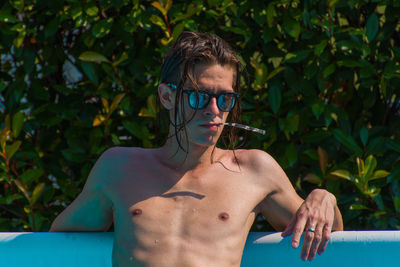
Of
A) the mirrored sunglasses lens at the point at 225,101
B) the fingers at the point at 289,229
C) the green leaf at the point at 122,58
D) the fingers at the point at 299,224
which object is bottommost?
the fingers at the point at 289,229

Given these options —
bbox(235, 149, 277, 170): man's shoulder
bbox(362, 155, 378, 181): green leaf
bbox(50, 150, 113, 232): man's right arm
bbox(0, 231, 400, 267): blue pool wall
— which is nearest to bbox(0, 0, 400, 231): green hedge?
bbox(362, 155, 378, 181): green leaf

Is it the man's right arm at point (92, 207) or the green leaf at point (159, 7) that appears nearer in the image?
the man's right arm at point (92, 207)

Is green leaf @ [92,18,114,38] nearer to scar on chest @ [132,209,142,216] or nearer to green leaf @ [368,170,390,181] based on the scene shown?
scar on chest @ [132,209,142,216]

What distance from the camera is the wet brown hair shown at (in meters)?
2.04

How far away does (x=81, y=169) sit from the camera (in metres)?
2.93

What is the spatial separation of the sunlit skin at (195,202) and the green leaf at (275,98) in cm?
51

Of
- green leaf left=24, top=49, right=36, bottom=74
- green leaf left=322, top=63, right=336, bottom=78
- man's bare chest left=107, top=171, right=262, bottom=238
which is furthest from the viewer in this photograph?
green leaf left=24, top=49, right=36, bottom=74

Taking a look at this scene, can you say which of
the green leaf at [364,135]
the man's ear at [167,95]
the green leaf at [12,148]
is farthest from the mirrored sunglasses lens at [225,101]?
the green leaf at [12,148]

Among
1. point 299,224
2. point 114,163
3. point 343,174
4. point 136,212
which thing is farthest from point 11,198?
point 343,174

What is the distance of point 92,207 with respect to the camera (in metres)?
2.20

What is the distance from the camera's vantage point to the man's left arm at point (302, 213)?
78.2 inches

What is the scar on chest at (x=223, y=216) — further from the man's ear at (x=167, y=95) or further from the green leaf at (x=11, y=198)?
the green leaf at (x=11, y=198)

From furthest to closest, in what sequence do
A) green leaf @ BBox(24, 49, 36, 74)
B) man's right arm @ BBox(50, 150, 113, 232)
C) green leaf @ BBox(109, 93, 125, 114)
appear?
1. green leaf @ BBox(24, 49, 36, 74)
2. green leaf @ BBox(109, 93, 125, 114)
3. man's right arm @ BBox(50, 150, 113, 232)

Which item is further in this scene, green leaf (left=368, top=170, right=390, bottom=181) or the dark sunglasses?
green leaf (left=368, top=170, right=390, bottom=181)
